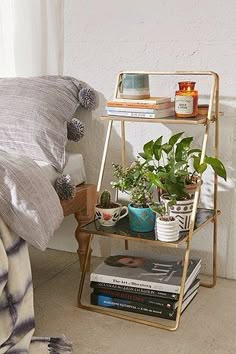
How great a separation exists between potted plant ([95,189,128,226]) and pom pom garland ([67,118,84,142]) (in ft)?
1.08

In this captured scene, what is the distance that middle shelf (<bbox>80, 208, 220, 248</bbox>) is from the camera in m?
1.88

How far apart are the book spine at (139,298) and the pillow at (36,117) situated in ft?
1.58

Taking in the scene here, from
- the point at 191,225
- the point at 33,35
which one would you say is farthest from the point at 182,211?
the point at 33,35

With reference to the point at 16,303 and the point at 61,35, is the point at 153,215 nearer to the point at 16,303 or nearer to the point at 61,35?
the point at 16,303

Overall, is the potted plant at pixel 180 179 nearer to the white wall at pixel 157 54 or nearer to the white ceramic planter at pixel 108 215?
the white ceramic planter at pixel 108 215

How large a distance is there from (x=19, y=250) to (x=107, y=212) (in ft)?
1.35

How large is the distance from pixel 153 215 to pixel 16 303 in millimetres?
577

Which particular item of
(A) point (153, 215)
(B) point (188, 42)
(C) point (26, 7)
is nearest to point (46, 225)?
(A) point (153, 215)

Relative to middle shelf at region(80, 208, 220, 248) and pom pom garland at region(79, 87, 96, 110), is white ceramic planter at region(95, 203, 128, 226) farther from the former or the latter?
pom pom garland at region(79, 87, 96, 110)

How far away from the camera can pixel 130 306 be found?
1.98 m

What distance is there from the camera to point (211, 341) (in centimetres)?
178

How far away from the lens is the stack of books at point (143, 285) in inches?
75.7

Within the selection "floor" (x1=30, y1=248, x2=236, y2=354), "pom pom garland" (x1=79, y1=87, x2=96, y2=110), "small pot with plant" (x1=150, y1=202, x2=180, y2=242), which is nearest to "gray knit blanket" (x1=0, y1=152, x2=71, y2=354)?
"floor" (x1=30, y1=248, x2=236, y2=354)

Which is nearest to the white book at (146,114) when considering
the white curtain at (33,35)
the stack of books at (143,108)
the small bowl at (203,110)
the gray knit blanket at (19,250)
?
the stack of books at (143,108)
